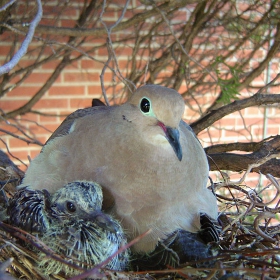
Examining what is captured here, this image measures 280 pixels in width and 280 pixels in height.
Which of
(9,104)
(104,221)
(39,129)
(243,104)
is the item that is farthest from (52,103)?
(104,221)

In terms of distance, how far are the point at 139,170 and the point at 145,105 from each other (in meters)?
0.24

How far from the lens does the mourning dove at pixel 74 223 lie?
1.26 metres

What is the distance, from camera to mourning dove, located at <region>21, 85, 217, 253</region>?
4.57 feet

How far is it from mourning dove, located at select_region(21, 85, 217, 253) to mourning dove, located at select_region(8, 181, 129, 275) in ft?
0.27

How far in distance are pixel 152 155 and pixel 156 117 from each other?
171mm

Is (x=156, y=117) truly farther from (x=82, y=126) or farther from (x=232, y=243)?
(x=232, y=243)

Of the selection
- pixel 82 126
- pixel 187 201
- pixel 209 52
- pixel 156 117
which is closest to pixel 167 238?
pixel 187 201

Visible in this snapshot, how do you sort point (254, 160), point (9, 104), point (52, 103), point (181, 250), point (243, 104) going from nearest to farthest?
point (181, 250) < point (254, 160) < point (243, 104) < point (9, 104) < point (52, 103)

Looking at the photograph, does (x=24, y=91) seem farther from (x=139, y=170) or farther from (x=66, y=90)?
(x=139, y=170)

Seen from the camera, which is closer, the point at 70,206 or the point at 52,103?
the point at 70,206

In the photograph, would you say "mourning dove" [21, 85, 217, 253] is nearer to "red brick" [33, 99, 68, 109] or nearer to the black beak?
the black beak

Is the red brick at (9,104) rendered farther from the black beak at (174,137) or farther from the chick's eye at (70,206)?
the black beak at (174,137)

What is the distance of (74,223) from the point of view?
4.37 feet

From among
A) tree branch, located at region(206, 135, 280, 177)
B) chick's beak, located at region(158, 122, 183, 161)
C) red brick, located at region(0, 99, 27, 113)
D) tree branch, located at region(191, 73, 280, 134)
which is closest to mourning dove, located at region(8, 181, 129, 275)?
chick's beak, located at region(158, 122, 183, 161)
